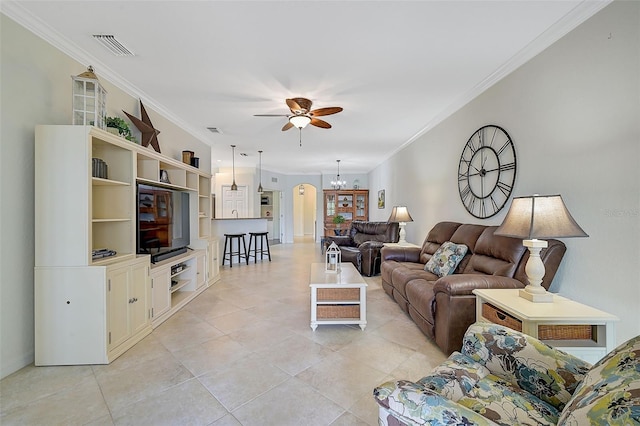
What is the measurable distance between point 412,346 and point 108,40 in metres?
3.82

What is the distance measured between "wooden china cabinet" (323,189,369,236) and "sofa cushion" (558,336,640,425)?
28.7ft

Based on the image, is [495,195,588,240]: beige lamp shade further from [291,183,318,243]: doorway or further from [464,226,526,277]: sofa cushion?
[291,183,318,243]: doorway

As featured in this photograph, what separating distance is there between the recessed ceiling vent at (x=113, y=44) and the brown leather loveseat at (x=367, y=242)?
4.33 metres

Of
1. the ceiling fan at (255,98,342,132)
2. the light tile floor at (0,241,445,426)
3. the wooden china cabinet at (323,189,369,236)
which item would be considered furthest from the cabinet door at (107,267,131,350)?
the wooden china cabinet at (323,189,369,236)

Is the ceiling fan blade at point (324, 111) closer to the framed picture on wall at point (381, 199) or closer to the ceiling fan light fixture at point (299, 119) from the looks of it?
the ceiling fan light fixture at point (299, 119)

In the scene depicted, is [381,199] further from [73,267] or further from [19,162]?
[19,162]

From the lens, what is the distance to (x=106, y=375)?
2064 mm

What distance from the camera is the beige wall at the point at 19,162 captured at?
6.50 ft

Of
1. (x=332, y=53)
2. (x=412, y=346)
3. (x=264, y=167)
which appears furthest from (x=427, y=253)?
(x=264, y=167)

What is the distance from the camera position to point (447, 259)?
3117 millimetres

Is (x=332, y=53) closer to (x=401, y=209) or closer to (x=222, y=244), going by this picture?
(x=401, y=209)

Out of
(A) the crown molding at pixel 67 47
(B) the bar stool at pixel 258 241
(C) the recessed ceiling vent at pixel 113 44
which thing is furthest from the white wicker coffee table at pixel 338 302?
(B) the bar stool at pixel 258 241

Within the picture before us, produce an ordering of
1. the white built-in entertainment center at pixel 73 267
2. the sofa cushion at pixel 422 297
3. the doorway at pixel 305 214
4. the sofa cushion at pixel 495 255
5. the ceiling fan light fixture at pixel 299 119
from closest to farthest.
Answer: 1. the white built-in entertainment center at pixel 73 267
2. the sofa cushion at pixel 495 255
3. the sofa cushion at pixel 422 297
4. the ceiling fan light fixture at pixel 299 119
5. the doorway at pixel 305 214

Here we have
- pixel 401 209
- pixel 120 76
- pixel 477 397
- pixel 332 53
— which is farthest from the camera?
pixel 401 209
